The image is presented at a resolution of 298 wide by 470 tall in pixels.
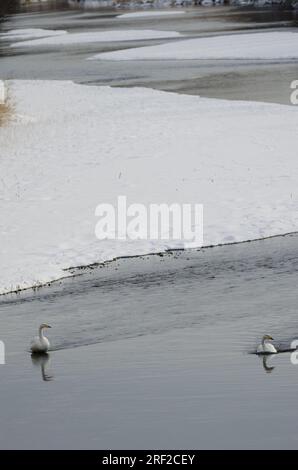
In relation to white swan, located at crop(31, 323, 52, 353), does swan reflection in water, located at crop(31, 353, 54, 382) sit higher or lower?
lower

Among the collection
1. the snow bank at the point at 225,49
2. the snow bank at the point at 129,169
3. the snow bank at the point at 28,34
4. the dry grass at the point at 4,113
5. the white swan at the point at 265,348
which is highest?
the snow bank at the point at 28,34

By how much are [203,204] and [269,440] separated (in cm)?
1179

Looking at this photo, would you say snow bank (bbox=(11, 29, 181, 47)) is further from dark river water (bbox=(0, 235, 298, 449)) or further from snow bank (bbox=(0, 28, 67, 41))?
dark river water (bbox=(0, 235, 298, 449))

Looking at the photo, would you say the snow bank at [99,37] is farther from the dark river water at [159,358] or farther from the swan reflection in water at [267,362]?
the swan reflection in water at [267,362]

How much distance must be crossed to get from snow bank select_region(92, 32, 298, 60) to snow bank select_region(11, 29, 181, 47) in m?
7.64

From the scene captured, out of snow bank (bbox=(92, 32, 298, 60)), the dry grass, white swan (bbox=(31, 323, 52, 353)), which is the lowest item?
white swan (bbox=(31, 323, 52, 353))

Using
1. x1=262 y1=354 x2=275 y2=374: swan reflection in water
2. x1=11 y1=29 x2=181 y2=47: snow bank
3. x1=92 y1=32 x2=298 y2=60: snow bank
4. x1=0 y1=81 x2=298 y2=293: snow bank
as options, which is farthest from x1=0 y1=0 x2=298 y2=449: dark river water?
x1=11 y1=29 x2=181 y2=47: snow bank

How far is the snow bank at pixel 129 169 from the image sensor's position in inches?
797

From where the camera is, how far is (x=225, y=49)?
53688mm

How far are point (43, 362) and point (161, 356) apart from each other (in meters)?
1.63

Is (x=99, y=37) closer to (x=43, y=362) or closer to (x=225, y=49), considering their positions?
(x=225, y=49)

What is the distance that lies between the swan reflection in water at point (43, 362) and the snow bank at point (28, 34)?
6128 cm

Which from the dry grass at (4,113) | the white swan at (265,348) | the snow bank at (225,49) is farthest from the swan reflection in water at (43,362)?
the snow bank at (225,49)

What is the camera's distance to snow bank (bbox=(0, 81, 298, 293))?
2025cm
